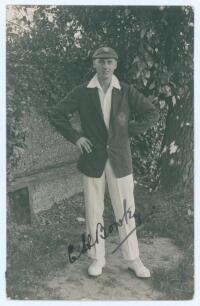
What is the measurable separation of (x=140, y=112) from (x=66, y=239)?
4.75ft

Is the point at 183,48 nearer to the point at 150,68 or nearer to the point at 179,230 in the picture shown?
the point at 150,68

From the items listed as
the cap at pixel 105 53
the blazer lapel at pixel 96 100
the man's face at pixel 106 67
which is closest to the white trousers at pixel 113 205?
the blazer lapel at pixel 96 100

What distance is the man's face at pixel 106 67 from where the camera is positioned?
4832 millimetres

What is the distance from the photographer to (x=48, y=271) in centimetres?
508

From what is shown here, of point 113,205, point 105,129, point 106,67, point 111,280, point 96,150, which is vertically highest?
point 106,67

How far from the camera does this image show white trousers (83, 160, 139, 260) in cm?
491

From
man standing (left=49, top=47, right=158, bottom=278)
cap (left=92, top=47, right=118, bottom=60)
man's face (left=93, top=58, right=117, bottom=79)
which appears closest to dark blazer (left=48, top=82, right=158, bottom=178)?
man standing (left=49, top=47, right=158, bottom=278)

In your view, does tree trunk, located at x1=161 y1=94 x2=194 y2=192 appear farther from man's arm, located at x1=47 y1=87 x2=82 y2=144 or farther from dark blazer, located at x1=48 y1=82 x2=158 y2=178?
man's arm, located at x1=47 y1=87 x2=82 y2=144

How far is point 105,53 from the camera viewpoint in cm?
488
